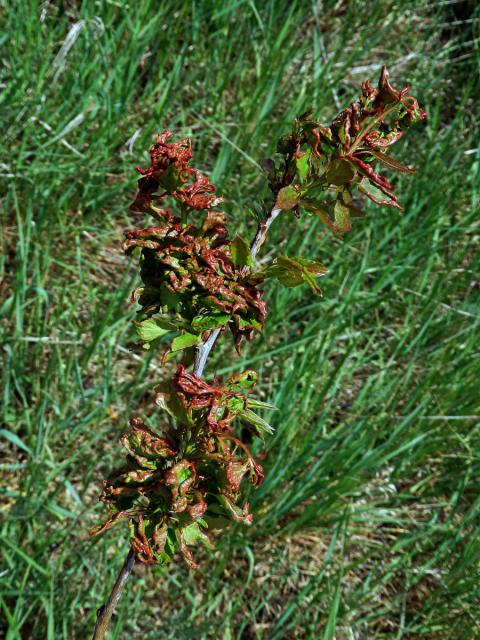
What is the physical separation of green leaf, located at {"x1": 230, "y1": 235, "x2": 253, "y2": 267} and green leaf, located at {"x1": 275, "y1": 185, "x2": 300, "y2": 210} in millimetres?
55


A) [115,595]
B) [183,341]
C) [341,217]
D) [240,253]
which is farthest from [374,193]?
[115,595]

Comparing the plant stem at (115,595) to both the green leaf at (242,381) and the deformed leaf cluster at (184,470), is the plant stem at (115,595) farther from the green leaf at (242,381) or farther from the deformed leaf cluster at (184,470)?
the green leaf at (242,381)

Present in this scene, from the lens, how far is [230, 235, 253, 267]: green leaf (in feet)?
2.72

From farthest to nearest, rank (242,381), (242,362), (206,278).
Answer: (242,362), (242,381), (206,278)

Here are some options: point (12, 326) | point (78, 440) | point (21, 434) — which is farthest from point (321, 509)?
point (12, 326)

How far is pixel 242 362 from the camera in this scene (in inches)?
83.7

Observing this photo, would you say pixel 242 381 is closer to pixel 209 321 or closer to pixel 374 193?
pixel 209 321

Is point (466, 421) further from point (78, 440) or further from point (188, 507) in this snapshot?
point (188, 507)

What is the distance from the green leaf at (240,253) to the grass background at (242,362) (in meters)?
1.08

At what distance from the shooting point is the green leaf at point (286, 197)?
0.83 metres

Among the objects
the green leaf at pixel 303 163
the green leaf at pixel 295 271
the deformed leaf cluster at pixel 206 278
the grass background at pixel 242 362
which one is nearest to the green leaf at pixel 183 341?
the deformed leaf cluster at pixel 206 278

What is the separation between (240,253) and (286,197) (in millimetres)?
76

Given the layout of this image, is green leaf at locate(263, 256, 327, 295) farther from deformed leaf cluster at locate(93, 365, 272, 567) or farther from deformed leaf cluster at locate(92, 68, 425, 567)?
deformed leaf cluster at locate(93, 365, 272, 567)

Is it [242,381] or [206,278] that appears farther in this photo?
[242,381]
